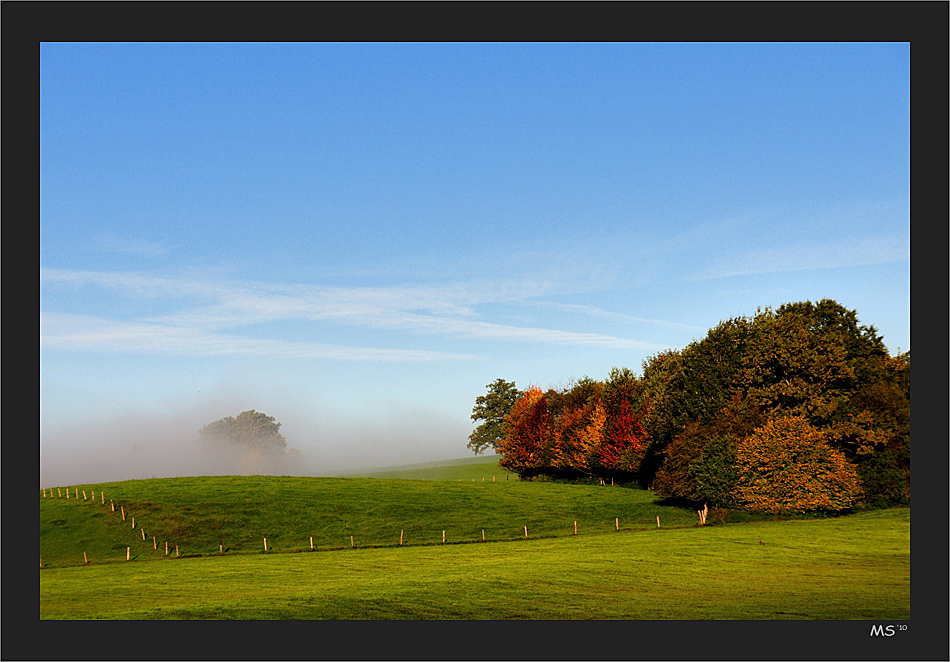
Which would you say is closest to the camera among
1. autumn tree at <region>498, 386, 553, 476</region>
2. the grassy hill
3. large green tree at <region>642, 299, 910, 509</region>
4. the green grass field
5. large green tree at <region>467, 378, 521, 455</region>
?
the green grass field

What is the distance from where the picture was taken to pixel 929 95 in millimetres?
15906

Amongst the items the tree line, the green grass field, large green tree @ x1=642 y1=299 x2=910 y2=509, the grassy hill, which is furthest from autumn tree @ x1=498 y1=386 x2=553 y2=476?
large green tree @ x1=642 y1=299 x2=910 y2=509

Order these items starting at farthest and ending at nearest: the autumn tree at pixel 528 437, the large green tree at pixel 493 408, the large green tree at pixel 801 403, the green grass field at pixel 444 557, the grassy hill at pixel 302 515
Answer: the large green tree at pixel 493 408 < the autumn tree at pixel 528 437 < the grassy hill at pixel 302 515 < the large green tree at pixel 801 403 < the green grass field at pixel 444 557

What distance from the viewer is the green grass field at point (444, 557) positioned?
22797 mm

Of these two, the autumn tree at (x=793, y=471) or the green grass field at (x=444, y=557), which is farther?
the autumn tree at (x=793, y=471)

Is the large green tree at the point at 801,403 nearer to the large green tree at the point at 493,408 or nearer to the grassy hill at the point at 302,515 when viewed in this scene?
the grassy hill at the point at 302,515

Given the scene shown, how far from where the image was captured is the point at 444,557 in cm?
4559

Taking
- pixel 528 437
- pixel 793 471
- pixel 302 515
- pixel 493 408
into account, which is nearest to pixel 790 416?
pixel 793 471

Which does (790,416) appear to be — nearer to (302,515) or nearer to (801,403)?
(801,403)

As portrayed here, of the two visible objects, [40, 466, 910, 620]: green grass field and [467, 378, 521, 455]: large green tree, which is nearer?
[40, 466, 910, 620]: green grass field

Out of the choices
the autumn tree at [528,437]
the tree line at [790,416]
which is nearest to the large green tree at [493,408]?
the autumn tree at [528,437]

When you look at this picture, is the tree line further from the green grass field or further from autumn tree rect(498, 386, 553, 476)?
autumn tree rect(498, 386, 553, 476)

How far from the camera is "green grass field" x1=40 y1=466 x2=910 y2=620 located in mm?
22797

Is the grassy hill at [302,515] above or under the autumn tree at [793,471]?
under
